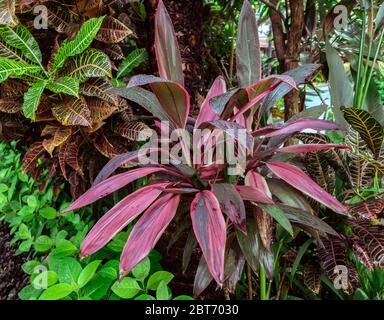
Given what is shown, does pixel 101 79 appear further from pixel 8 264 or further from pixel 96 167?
pixel 8 264

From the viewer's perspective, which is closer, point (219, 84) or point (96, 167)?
point (219, 84)

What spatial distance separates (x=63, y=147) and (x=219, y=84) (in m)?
0.51

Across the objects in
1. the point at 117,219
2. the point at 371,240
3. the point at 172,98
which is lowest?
the point at 371,240

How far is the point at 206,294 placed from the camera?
1.06 metres

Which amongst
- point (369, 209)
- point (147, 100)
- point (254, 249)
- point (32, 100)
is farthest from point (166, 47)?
point (369, 209)

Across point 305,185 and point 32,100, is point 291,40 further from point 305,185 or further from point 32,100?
point 32,100

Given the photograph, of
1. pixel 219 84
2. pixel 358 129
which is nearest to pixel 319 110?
pixel 358 129

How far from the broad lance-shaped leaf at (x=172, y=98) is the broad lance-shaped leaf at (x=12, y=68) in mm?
380

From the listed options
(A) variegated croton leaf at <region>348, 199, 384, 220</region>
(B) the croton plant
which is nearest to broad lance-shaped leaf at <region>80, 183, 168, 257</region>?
(B) the croton plant

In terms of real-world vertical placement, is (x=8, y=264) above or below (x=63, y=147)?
below

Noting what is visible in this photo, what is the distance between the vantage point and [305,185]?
733mm

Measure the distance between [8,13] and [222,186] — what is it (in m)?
0.66

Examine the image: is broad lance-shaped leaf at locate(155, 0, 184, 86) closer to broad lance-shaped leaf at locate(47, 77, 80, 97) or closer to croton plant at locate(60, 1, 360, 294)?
croton plant at locate(60, 1, 360, 294)

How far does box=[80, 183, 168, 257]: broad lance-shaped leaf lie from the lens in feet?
2.20
